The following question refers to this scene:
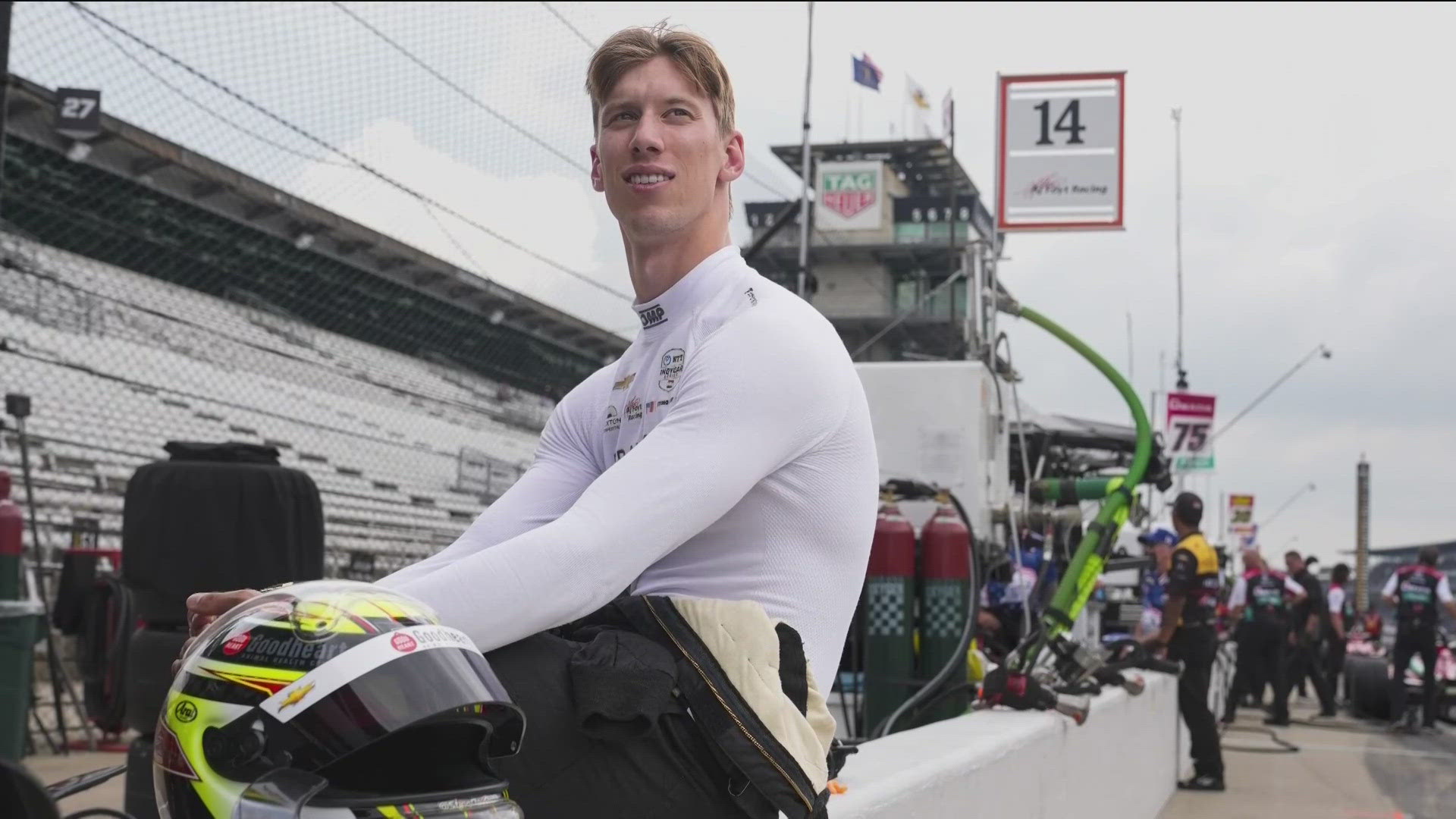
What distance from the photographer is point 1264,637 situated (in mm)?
14516

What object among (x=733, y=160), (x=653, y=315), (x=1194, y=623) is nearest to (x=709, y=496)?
(x=653, y=315)

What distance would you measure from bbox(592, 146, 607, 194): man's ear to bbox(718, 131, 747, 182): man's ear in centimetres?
16

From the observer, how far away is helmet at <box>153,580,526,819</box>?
133 centimetres

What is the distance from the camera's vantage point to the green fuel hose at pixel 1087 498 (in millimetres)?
7047

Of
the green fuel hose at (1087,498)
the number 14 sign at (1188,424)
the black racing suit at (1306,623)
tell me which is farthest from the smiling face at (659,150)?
the number 14 sign at (1188,424)

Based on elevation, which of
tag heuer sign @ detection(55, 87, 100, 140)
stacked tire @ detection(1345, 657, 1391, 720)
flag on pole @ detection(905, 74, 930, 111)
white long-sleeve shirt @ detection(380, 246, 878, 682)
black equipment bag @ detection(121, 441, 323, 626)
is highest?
flag on pole @ detection(905, 74, 930, 111)

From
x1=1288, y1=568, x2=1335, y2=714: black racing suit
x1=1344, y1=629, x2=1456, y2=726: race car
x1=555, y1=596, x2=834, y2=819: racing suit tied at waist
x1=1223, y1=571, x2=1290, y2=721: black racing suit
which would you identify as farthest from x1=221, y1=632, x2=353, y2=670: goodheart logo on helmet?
x1=1288, y1=568, x2=1335, y2=714: black racing suit

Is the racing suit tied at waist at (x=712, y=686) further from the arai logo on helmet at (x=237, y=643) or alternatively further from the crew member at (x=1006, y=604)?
the crew member at (x=1006, y=604)

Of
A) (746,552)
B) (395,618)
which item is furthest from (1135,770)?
(395,618)

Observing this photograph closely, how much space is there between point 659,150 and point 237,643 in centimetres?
83

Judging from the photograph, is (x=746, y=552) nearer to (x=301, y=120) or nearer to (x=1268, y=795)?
(x=1268, y=795)

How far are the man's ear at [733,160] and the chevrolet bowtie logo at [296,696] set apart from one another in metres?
0.94

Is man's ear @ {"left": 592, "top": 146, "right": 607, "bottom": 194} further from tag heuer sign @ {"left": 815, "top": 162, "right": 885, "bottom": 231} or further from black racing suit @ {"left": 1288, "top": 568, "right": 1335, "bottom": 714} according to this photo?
tag heuer sign @ {"left": 815, "top": 162, "right": 885, "bottom": 231}

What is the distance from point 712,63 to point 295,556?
134 inches
